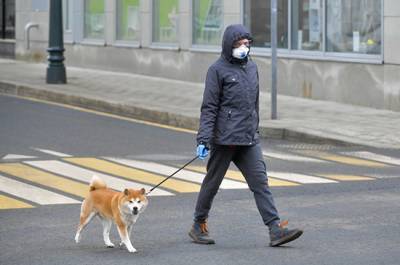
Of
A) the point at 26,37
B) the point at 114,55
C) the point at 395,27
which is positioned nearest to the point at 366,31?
the point at 395,27

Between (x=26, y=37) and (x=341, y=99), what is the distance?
13506 millimetres

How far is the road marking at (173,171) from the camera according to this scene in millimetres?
12328

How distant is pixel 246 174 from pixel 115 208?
116cm

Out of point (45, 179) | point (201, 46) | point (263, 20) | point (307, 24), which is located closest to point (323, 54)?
point (307, 24)

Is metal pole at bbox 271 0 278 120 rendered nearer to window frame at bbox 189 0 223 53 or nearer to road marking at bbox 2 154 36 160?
road marking at bbox 2 154 36 160

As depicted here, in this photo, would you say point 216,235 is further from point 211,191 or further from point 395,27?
point 395,27

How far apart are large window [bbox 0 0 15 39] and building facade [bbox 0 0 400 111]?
0.78 meters

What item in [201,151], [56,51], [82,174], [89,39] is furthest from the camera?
[89,39]

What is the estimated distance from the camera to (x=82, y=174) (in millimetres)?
13102

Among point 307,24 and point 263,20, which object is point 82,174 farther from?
point 263,20

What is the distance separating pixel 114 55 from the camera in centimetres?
2820

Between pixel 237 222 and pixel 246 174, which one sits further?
pixel 237 222

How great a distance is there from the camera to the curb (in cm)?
1650

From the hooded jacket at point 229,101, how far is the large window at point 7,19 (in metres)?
25.2
